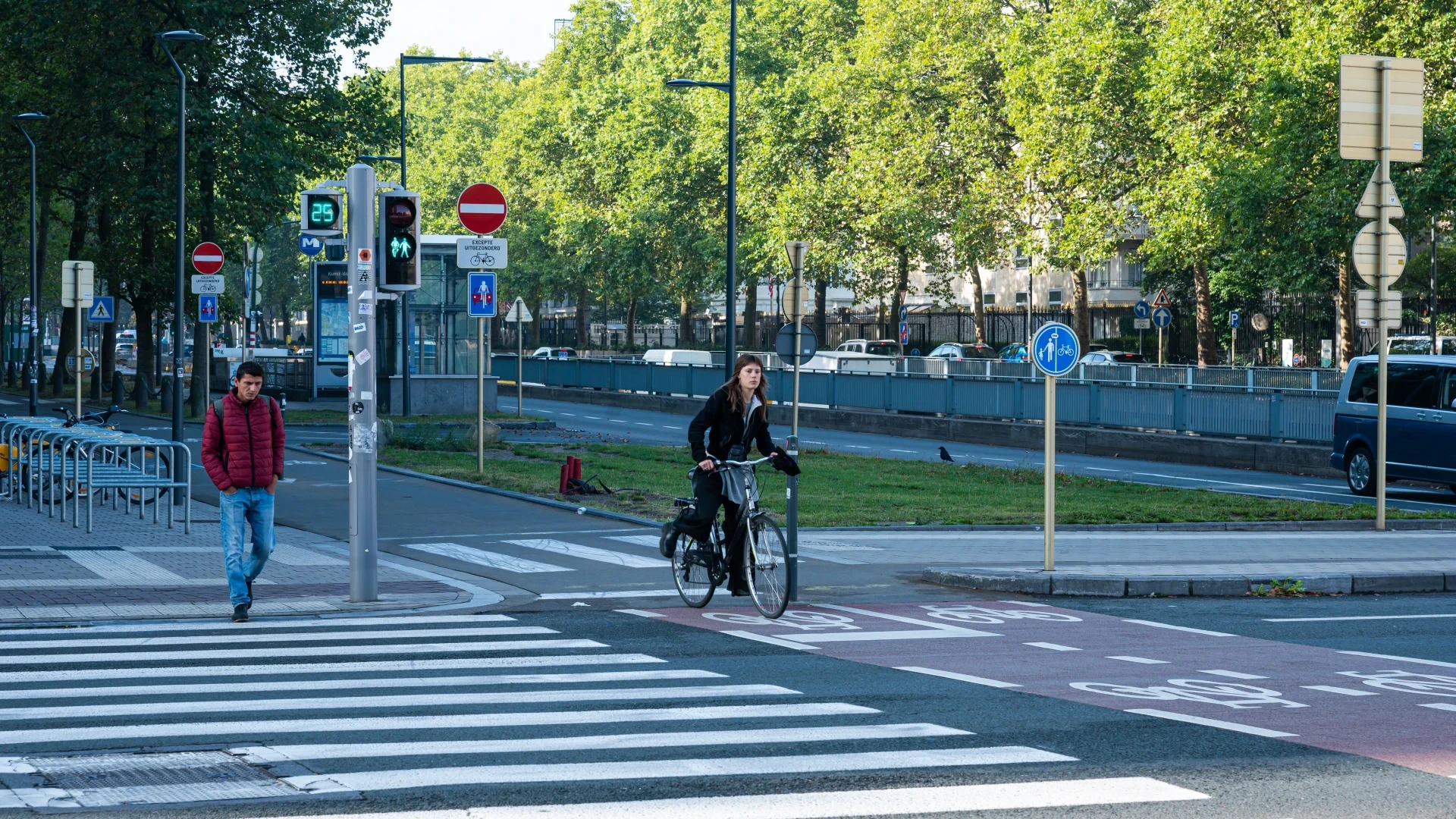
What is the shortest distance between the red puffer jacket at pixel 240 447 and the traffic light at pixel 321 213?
2.17 meters

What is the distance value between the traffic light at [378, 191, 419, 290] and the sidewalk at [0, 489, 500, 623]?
7.92 ft

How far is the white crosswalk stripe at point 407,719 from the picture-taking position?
6.82m

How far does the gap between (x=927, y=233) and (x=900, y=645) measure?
165 ft

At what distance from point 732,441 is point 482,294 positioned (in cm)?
1234

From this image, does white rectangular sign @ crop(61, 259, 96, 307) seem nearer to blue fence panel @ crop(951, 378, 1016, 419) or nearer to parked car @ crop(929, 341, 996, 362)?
blue fence panel @ crop(951, 378, 1016, 419)

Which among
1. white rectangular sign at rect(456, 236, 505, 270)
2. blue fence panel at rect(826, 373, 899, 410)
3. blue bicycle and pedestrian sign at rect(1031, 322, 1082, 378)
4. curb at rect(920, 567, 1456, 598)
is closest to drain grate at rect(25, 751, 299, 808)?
curb at rect(920, 567, 1456, 598)

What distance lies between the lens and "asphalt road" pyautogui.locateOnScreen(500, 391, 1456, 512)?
25344 millimetres

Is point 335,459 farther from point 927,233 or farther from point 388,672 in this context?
point 927,233

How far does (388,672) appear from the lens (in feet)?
30.9

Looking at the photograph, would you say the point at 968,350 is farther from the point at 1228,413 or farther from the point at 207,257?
the point at 207,257

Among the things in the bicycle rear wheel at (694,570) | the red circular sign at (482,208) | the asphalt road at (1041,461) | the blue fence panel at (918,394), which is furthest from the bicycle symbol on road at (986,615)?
the blue fence panel at (918,394)

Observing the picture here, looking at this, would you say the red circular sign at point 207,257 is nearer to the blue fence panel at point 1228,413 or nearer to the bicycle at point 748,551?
the bicycle at point 748,551

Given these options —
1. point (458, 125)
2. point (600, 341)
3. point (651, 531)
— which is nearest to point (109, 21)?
point (651, 531)

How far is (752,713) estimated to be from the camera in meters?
8.20
